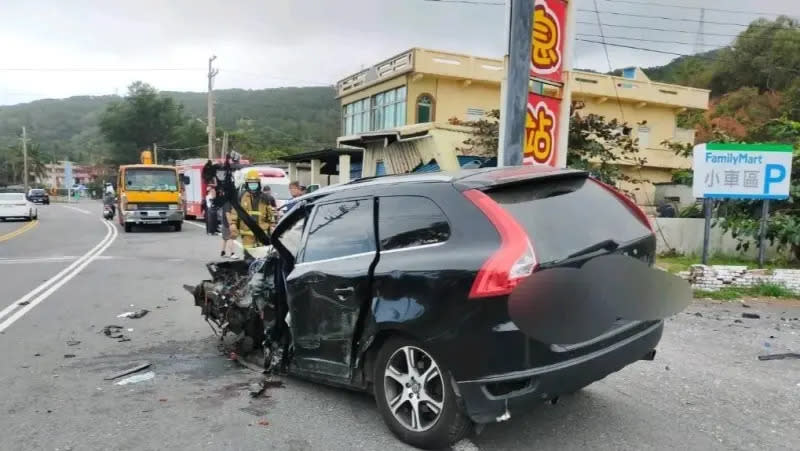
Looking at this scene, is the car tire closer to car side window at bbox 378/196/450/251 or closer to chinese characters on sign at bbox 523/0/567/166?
car side window at bbox 378/196/450/251

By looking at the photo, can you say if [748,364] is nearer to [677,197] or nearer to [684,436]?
[684,436]

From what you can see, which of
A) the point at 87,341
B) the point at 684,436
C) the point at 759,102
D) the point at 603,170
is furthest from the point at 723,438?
the point at 759,102

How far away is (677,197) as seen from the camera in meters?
25.3

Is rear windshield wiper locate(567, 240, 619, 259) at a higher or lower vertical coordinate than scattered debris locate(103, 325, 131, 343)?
higher

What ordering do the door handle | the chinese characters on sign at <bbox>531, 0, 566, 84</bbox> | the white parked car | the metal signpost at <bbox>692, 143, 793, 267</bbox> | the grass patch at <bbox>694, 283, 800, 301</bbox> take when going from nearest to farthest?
1. the door handle
2. the grass patch at <bbox>694, 283, 800, 301</bbox>
3. the chinese characters on sign at <bbox>531, 0, 566, 84</bbox>
4. the metal signpost at <bbox>692, 143, 793, 267</bbox>
5. the white parked car

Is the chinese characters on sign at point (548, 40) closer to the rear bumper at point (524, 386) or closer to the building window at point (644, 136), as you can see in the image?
the rear bumper at point (524, 386)

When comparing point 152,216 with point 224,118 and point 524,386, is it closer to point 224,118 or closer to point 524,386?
point 524,386

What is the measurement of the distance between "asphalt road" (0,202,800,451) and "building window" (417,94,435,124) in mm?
19710

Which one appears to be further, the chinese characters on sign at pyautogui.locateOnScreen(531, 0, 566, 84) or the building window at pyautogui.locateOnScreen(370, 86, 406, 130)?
the building window at pyautogui.locateOnScreen(370, 86, 406, 130)

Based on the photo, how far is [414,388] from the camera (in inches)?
142

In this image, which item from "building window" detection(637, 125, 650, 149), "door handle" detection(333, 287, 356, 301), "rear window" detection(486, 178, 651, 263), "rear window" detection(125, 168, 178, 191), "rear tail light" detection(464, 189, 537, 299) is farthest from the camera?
"building window" detection(637, 125, 650, 149)

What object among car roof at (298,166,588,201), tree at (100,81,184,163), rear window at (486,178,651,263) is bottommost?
rear window at (486,178,651,263)

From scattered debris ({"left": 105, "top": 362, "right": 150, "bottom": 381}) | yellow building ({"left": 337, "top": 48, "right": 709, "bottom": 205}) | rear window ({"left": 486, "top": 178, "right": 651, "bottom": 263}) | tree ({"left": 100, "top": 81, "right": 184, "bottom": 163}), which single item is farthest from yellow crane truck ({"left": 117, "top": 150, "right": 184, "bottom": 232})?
tree ({"left": 100, "top": 81, "right": 184, "bottom": 163})

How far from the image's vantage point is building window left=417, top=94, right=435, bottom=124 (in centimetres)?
2616
